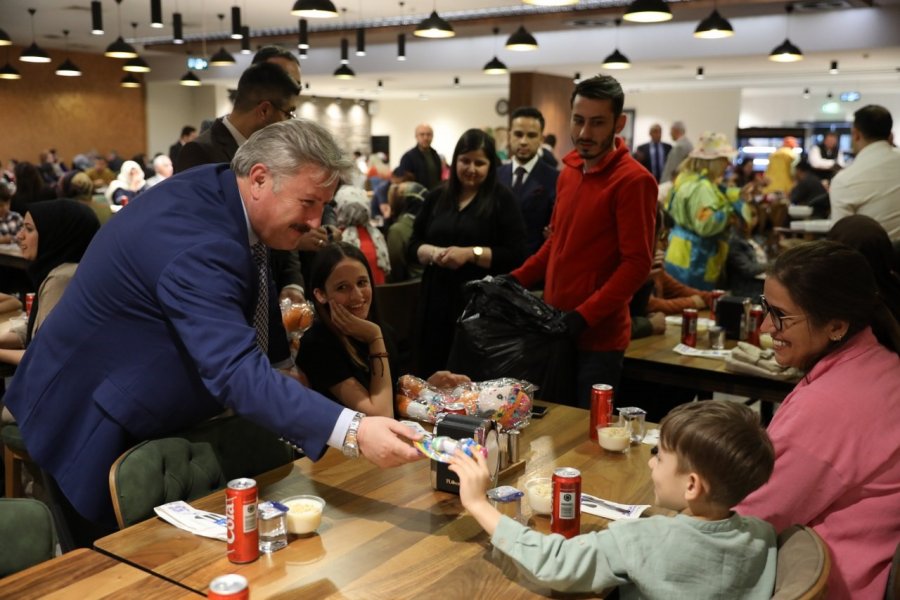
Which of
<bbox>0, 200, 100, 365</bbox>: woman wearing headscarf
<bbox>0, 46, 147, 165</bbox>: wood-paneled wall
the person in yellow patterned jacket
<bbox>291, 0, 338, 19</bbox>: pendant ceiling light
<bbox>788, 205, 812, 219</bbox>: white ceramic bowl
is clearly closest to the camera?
<bbox>0, 200, 100, 365</bbox>: woman wearing headscarf

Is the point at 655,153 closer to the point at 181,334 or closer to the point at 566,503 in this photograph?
the point at 566,503

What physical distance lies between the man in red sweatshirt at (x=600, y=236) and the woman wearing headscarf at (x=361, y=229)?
1667mm

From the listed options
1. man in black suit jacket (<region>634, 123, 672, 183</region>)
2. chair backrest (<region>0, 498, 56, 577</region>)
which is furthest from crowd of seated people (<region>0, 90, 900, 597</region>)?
man in black suit jacket (<region>634, 123, 672, 183</region>)

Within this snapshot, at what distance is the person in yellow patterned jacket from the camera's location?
524 centimetres

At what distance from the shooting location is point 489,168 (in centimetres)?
411

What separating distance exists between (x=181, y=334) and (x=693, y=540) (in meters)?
1.12

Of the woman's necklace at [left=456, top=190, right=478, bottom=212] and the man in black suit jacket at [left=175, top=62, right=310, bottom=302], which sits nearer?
the man in black suit jacket at [left=175, top=62, right=310, bottom=302]

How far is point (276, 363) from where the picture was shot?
2400 millimetres

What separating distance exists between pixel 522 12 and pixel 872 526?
11036 millimetres

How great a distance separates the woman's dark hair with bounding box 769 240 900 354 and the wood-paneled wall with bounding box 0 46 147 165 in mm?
18644

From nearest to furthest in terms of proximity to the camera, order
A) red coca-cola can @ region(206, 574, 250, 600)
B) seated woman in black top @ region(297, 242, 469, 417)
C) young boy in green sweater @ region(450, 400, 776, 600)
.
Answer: red coca-cola can @ region(206, 574, 250, 600) < young boy in green sweater @ region(450, 400, 776, 600) < seated woman in black top @ region(297, 242, 469, 417)

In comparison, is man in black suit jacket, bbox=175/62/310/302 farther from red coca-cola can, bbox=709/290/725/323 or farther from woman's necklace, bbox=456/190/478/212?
red coca-cola can, bbox=709/290/725/323

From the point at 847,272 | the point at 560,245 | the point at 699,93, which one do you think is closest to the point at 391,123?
the point at 699,93

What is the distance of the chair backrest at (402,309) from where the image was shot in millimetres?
4395
